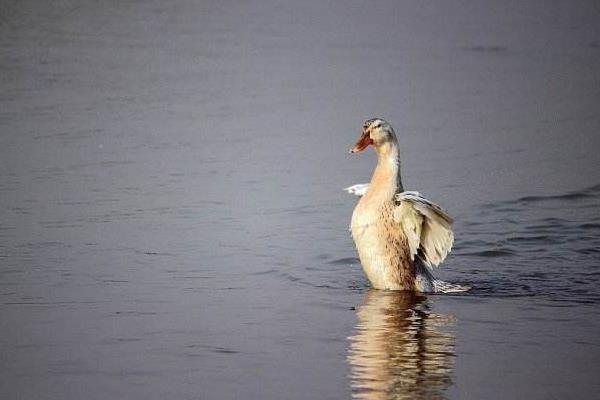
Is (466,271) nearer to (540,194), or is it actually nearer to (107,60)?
(540,194)

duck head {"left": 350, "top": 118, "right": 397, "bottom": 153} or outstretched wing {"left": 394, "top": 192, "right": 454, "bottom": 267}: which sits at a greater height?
duck head {"left": 350, "top": 118, "right": 397, "bottom": 153}

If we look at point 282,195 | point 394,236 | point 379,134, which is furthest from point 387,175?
Answer: point 282,195

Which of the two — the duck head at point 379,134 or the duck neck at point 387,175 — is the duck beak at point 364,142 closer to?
the duck head at point 379,134

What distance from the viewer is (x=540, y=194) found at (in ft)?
44.9

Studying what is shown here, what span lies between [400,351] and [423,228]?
248cm

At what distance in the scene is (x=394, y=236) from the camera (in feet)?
33.3

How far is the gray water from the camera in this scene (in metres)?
7.59

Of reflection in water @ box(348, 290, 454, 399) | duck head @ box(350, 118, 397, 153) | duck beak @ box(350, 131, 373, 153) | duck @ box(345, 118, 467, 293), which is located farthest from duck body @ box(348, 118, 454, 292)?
reflection in water @ box(348, 290, 454, 399)

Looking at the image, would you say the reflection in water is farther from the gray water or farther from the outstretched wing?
the outstretched wing

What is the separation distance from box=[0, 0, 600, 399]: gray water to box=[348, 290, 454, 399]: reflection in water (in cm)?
3

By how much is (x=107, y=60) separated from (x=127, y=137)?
4298mm

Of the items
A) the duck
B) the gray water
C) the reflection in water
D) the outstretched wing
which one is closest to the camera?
the reflection in water

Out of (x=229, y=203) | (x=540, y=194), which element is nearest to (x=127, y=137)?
(x=229, y=203)

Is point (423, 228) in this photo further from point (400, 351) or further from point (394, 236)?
point (400, 351)
